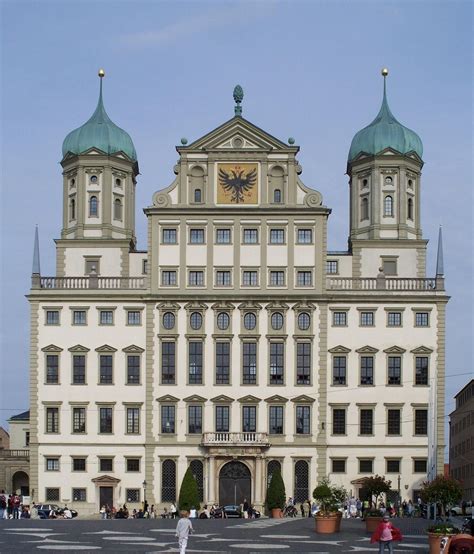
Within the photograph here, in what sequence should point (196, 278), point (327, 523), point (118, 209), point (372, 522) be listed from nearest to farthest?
1. point (327, 523)
2. point (372, 522)
3. point (196, 278)
4. point (118, 209)

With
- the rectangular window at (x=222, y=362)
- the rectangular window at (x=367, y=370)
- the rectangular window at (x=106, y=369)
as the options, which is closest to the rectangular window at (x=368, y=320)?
the rectangular window at (x=367, y=370)

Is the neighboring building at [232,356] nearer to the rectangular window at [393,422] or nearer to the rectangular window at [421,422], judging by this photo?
the rectangular window at [421,422]

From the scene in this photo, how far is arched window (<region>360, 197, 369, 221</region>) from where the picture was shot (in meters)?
97.0

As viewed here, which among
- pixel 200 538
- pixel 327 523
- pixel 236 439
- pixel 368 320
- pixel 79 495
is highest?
pixel 368 320

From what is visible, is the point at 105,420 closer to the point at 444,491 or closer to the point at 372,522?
the point at 372,522

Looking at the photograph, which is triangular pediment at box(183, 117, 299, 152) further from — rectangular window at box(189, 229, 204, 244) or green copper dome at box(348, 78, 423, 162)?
green copper dome at box(348, 78, 423, 162)

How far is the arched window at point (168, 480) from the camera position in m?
90.9

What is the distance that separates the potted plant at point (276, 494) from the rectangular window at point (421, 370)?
Answer: 36.5 ft

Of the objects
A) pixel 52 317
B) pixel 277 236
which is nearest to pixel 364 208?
pixel 277 236

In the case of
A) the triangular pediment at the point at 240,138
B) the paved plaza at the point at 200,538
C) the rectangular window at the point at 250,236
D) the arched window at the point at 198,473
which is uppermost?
the triangular pediment at the point at 240,138

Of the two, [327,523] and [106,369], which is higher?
[106,369]

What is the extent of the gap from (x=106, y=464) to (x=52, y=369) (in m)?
7.18

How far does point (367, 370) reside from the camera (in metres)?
91.3

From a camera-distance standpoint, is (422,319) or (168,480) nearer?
(168,480)
